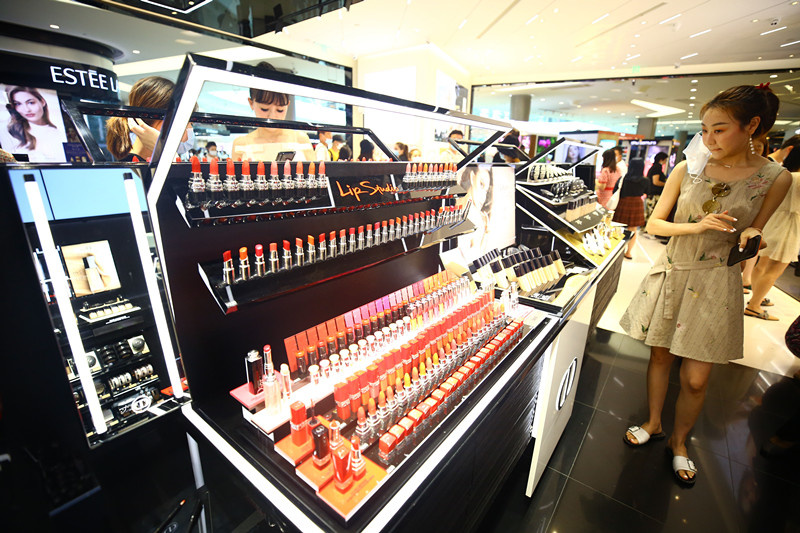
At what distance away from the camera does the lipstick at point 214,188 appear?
3.10 feet

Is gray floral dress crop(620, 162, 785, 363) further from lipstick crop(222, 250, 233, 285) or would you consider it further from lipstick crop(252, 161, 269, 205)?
lipstick crop(222, 250, 233, 285)

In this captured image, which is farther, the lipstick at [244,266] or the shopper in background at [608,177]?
the shopper in background at [608,177]

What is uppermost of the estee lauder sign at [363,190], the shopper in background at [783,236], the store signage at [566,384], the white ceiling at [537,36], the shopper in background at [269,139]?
the white ceiling at [537,36]

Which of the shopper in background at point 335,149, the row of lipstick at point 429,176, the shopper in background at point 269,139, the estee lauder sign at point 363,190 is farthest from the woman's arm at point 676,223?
the shopper in background at point 335,149

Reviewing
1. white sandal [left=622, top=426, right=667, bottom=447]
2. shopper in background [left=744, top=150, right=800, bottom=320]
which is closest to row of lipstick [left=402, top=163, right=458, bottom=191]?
white sandal [left=622, top=426, right=667, bottom=447]

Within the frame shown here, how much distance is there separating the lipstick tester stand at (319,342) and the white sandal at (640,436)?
3.48 feet

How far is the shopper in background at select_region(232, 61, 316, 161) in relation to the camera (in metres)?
1.78

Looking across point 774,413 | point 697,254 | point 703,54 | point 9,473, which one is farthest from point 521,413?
point 703,54

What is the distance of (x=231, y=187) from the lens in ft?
3.25

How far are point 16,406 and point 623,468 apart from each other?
8.80 feet

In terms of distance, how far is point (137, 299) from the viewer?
4.27ft

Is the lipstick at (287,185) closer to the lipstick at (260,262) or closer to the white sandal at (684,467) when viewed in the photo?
the lipstick at (260,262)

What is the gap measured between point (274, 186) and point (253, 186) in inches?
2.5

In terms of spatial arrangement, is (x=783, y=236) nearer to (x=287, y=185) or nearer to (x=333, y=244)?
(x=333, y=244)
